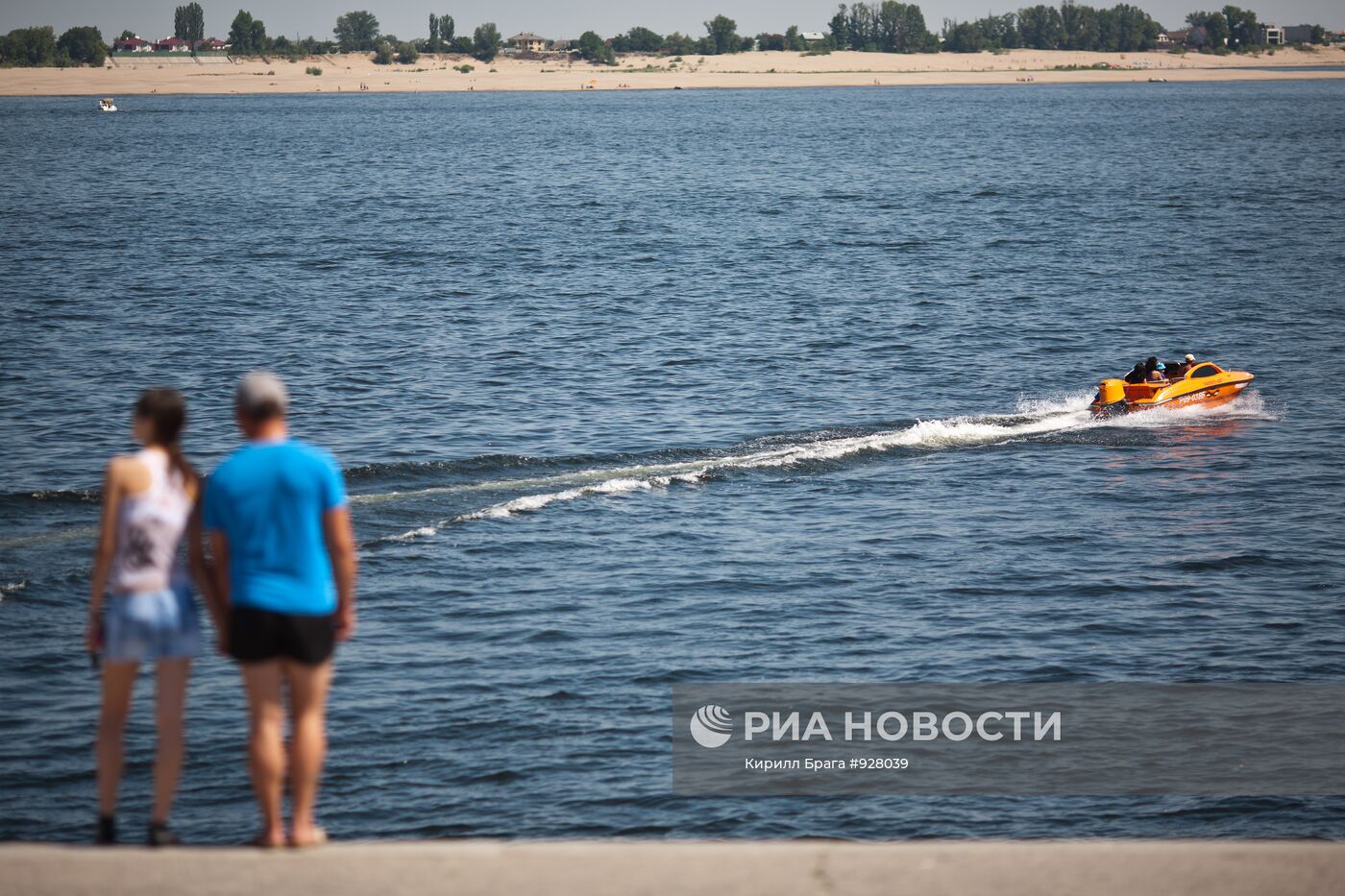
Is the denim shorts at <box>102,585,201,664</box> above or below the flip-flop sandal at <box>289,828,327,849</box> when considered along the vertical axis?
above

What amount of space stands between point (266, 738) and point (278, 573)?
3.07 feet

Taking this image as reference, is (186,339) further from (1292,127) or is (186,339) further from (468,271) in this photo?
(1292,127)

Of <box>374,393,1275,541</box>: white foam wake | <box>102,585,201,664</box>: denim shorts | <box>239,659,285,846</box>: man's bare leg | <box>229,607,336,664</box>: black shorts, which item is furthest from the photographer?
<box>374,393,1275,541</box>: white foam wake

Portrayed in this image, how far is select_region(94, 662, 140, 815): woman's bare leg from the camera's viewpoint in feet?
28.1

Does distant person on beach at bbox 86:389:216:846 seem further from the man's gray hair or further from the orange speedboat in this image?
the orange speedboat

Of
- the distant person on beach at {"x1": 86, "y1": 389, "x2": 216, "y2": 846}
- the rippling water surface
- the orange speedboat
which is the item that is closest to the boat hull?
the orange speedboat

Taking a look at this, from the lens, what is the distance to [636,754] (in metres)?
16.9

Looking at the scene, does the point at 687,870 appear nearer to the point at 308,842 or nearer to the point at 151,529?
the point at 308,842

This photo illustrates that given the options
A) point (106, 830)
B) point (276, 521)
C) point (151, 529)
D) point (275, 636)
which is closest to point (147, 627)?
point (151, 529)

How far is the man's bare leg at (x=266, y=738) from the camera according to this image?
8227 millimetres

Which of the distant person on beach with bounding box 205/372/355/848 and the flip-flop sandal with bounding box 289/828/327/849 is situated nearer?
the distant person on beach with bounding box 205/372/355/848

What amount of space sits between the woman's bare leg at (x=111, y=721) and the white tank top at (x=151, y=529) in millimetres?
496

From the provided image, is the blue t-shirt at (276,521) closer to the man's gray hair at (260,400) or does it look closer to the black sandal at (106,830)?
the man's gray hair at (260,400)

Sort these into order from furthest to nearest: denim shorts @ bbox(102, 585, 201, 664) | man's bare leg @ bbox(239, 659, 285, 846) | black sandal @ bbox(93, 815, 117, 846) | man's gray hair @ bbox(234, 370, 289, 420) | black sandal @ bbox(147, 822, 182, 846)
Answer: black sandal @ bbox(93, 815, 117, 846)
black sandal @ bbox(147, 822, 182, 846)
denim shorts @ bbox(102, 585, 201, 664)
man's bare leg @ bbox(239, 659, 285, 846)
man's gray hair @ bbox(234, 370, 289, 420)
